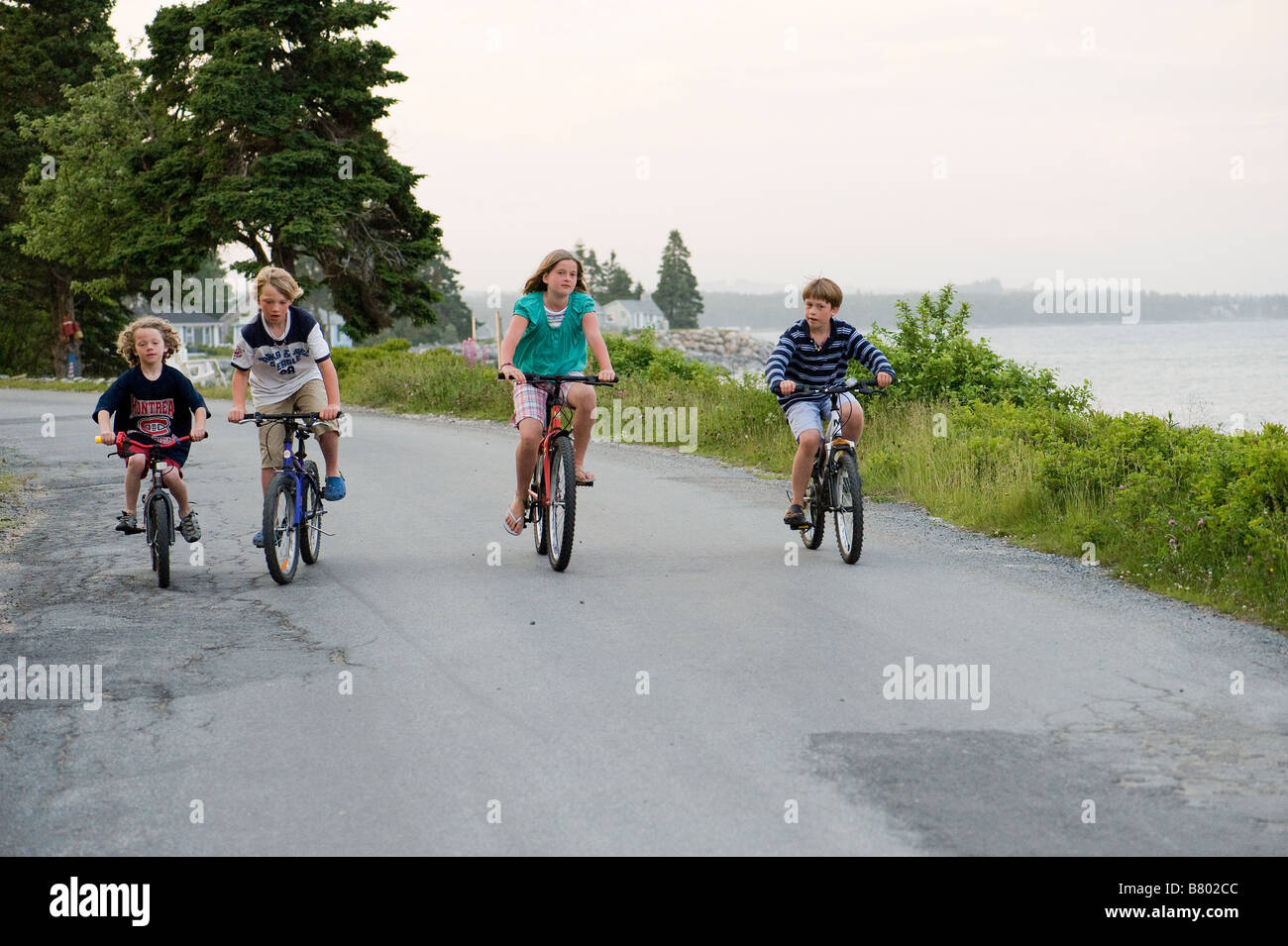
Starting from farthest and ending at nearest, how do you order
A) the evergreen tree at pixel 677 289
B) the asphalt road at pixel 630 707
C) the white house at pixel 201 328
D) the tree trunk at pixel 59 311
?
1. the evergreen tree at pixel 677 289
2. the white house at pixel 201 328
3. the tree trunk at pixel 59 311
4. the asphalt road at pixel 630 707

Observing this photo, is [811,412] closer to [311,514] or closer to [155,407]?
[311,514]

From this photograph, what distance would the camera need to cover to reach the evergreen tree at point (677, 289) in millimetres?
146125

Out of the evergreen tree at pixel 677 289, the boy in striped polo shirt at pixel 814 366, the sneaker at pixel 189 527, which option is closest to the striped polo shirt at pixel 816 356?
the boy in striped polo shirt at pixel 814 366

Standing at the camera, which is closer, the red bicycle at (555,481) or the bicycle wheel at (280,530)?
the bicycle wheel at (280,530)

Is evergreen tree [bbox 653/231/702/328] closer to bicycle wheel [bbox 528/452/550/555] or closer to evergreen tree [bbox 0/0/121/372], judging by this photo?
evergreen tree [bbox 0/0/121/372]

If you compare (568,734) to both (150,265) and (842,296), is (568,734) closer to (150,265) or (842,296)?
(842,296)

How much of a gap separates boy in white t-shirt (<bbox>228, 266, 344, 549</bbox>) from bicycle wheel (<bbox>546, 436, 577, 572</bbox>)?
1414mm

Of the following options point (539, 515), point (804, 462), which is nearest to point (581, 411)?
point (539, 515)

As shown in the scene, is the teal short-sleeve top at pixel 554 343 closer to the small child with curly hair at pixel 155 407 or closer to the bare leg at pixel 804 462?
the bare leg at pixel 804 462

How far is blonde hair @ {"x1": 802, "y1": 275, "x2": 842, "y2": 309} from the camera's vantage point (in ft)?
30.1

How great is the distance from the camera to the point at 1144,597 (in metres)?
7.71

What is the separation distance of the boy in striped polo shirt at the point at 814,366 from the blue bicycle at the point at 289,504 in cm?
321

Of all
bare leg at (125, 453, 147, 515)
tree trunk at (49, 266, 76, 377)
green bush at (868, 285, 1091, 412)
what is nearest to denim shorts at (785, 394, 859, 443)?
bare leg at (125, 453, 147, 515)

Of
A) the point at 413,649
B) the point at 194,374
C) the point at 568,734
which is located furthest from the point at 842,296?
the point at 194,374
